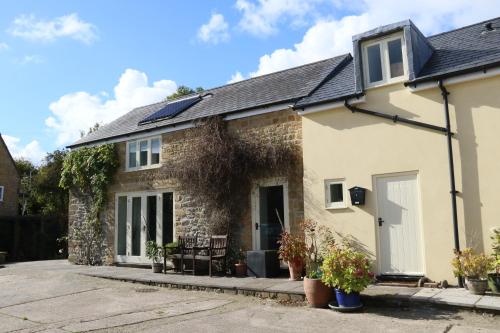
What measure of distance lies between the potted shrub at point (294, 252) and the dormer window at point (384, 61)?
381 centimetres

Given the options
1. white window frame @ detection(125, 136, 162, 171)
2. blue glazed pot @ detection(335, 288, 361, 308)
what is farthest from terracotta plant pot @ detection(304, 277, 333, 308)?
white window frame @ detection(125, 136, 162, 171)

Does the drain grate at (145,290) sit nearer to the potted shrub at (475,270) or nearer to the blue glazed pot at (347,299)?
the blue glazed pot at (347,299)

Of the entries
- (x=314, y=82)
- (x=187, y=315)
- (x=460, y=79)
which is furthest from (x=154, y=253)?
(x=460, y=79)

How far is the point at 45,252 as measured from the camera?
22.4 meters

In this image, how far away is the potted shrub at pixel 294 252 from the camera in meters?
9.52

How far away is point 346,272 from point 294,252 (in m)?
2.58

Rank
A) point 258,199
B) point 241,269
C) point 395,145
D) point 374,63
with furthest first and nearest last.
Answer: point 258,199 < point 241,269 < point 374,63 < point 395,145

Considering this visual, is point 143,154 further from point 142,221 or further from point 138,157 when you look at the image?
point 142,221

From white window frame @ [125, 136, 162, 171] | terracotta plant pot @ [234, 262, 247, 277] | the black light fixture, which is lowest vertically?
terracotta plant pot @ [234, 262, 247, 277]

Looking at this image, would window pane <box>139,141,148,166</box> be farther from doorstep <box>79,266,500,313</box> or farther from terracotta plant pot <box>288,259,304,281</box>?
terracotta plant pot <box>288,259,304,281</box>

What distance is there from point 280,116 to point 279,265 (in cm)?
382

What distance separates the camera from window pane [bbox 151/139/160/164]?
1414 centimetres

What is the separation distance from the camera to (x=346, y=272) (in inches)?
277

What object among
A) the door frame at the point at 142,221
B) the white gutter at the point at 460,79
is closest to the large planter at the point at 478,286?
the white gutter at the point at 460,79
